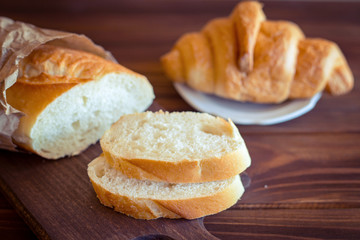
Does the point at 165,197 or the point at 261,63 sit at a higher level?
the point at 261,63

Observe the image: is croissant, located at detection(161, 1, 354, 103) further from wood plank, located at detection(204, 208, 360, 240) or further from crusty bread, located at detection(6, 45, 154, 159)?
wood plank, located at detection(204, 208, 360, 240)

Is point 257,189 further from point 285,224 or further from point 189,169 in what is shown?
point 189,169

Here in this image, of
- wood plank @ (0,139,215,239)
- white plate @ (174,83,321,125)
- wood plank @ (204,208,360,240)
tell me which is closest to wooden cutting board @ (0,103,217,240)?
wood plank @ (0,139,215,239)

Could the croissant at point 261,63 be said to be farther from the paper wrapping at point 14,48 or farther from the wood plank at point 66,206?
the wood plank at point 66,206

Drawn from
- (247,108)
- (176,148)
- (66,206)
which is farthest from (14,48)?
(247,108)

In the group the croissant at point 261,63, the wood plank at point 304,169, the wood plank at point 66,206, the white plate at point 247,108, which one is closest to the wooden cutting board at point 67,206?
the wood plank at point 66,206

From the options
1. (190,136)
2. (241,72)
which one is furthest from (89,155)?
(241,72)

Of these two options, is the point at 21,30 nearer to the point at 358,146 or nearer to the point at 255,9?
the point at 255,9
